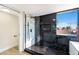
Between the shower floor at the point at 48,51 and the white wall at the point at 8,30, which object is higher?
the white wall at the point at 8,30

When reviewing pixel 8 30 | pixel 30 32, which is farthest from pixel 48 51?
pixel 8 30

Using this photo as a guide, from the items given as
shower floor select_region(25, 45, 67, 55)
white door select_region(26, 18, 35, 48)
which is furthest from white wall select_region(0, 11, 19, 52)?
shower floor select_region(25, 45, 67, 55)

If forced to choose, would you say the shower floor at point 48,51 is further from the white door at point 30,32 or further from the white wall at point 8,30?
the white wall at point 8,30

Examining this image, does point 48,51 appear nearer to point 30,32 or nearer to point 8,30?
point 30,32

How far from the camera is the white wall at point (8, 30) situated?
3.76m


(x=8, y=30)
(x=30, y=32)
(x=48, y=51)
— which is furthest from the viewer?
(x=30, y=32)

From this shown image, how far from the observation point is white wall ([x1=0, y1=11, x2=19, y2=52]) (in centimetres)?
376

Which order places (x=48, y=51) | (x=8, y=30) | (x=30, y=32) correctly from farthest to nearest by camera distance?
(x=30, y=32), (x=8, y=30), (x=48, y=51)

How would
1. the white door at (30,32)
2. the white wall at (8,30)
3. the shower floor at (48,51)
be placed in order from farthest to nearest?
the white door at (30,32) < the white wall at (8,30) < the shower floor at (48,51)

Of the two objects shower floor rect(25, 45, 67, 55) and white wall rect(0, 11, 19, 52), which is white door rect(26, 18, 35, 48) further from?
white wall rect(0, 11, 19, 52)

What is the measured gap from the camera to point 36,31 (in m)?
4.64

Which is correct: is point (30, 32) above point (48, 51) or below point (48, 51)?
above

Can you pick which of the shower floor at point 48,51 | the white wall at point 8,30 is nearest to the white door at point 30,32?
the shower floor at point 48,51

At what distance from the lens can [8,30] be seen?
4098 millimetres
